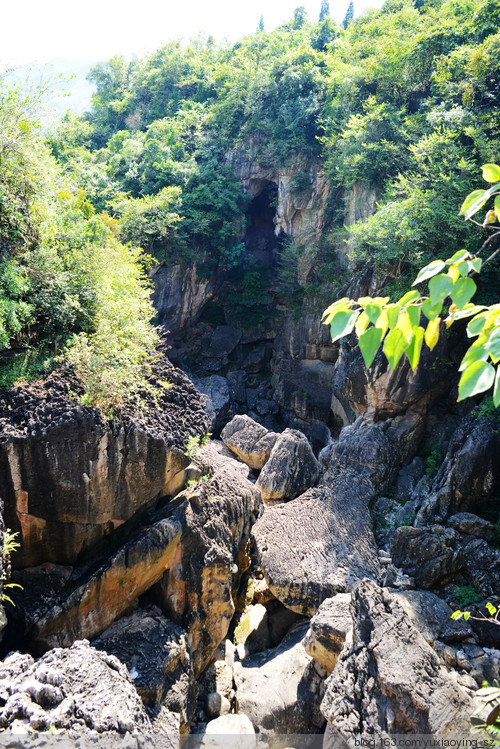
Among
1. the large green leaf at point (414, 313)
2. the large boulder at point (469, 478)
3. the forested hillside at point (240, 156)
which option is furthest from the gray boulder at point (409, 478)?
the large green leaf at point (414, 313)

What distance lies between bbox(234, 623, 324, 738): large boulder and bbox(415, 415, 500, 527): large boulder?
4.05 meters

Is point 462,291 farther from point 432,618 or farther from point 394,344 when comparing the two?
point 432,618

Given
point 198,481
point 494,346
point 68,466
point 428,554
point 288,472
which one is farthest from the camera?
point 288,472

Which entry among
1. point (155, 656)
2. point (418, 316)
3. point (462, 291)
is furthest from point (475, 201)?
point (155, 656)

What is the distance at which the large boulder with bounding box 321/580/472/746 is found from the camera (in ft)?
13.7

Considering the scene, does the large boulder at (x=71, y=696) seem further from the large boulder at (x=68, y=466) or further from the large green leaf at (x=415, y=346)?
the large green leaf at (x=415, y=346)

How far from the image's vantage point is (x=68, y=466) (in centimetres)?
463

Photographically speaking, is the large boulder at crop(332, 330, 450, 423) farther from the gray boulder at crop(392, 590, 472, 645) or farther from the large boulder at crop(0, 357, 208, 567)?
the large boulder at crop(0, 357, 208, 567)

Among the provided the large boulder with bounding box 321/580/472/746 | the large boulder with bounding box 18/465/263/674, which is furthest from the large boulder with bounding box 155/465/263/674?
the large boulder with bounding box 321/580/472/746

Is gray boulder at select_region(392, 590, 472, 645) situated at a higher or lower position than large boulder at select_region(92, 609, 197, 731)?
lower

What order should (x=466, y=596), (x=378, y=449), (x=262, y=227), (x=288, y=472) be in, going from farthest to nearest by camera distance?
1. (x=262, y=227)
2. (x=378, y=449)
3. (x=288, y=472)
4. (x=466, y=596)

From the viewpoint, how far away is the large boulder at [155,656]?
4.74m

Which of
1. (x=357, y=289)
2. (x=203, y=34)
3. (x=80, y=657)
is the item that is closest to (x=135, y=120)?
(x=203, y=34)

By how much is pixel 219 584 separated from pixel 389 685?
252cm
